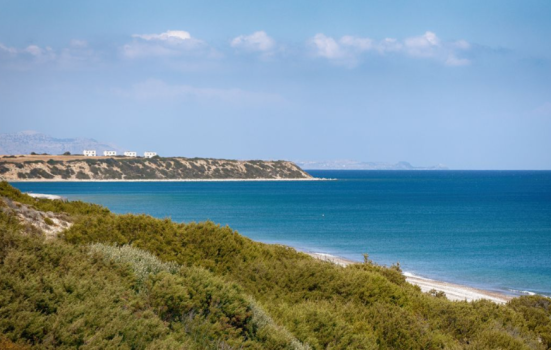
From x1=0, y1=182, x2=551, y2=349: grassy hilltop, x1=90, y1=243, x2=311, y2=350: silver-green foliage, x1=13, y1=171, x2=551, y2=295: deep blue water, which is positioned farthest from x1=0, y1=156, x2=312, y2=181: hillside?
x1=90, y1=243, x2=311, y2=350: silver-green foliage

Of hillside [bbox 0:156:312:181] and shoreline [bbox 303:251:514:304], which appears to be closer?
shoreline [bbox 303:251:514:304]

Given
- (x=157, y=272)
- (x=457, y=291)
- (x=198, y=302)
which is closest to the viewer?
(x=198, y=302)

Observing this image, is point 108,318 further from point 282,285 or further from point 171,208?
point 171,208

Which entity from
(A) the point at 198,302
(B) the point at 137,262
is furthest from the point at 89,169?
(A) the point at 198,302

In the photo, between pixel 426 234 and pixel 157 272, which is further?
pixel 426 234

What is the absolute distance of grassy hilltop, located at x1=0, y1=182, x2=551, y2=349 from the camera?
6.16m

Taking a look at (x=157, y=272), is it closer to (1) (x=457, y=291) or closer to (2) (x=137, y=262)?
(2) (x=137, y=262)

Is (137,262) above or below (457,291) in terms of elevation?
above

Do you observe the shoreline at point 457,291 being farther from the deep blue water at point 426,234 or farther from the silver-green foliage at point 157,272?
the silver-green foliage at point 157,272

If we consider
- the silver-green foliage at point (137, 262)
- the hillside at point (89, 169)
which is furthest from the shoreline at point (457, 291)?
the hillside at point (89, 169)

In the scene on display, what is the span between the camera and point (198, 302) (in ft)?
26.2

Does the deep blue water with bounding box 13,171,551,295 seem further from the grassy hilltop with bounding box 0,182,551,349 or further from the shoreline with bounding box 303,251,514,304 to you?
the grassy hilltop with bounding box 0,182,551,349

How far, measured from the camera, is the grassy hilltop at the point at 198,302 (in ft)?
20.2

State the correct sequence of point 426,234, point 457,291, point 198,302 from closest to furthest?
1. point 198,302
2. point 457,291
3. point 426,234
